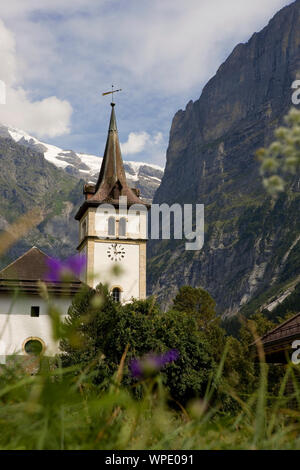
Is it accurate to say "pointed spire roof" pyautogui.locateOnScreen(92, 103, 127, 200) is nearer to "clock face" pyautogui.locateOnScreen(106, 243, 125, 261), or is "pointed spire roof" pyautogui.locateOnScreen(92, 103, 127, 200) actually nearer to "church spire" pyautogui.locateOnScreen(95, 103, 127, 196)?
"church spire" pyautogui.locateOnScreen(95, 103, 127, 196)

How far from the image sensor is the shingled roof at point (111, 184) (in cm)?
4559

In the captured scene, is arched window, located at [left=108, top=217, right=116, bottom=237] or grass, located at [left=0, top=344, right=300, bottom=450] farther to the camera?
arched window, located at [left=108, top=217, right=116, bottom=237]

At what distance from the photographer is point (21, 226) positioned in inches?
85.4

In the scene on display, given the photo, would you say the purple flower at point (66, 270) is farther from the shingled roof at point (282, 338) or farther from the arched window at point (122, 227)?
the arched window at point (122, 227)

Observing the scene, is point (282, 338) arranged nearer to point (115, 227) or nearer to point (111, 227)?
point (115, 227)

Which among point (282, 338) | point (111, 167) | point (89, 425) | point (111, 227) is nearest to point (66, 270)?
point (89, 425)

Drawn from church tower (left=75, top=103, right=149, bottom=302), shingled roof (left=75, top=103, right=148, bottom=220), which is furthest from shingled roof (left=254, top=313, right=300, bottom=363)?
shingled roof (left=75, top=103, right=148, bottom=220)

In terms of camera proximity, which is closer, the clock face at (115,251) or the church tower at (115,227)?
the church tower at (115,227)

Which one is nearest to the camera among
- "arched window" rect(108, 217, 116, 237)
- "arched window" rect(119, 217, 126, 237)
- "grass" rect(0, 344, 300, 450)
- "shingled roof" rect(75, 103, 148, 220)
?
"grass" rect(0, 344, 300, 450)

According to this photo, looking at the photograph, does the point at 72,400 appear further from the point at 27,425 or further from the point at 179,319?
the point at 179,319

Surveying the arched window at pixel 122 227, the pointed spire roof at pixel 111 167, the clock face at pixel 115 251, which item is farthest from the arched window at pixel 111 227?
the pointed spire roof at pixel 111 167

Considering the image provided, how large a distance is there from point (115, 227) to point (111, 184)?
4.48 metres

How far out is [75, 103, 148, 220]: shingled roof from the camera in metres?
45.6

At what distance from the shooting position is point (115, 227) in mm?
44438
